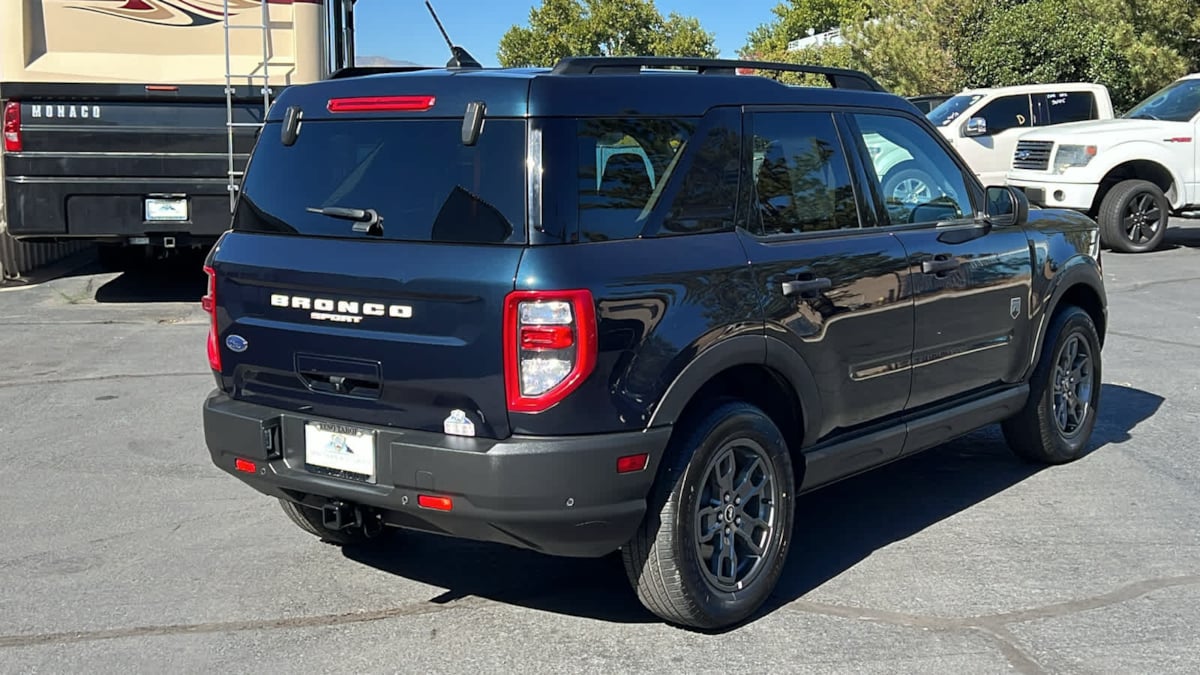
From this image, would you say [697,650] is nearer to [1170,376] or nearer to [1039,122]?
[1170,376]

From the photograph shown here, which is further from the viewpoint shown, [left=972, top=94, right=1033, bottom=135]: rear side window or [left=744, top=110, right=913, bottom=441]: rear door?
[left=972, top=94, right=1033, bottom=135]: rear side window

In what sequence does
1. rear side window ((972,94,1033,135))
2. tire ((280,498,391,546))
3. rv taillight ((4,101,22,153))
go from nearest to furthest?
tire ((280,498,391,546)), rv taillight ((4,101,22,153)), rear side window ((972,94,1033,135))

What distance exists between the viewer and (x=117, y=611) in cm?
466

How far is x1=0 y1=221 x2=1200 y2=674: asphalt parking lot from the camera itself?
428 cm

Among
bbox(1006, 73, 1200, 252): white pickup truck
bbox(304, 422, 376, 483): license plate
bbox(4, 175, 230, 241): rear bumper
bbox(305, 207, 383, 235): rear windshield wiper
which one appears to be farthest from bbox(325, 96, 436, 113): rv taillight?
bbox(1006, 73, 1200, 252): white pickup truck

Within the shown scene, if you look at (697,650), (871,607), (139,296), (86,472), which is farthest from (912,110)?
(139,296)

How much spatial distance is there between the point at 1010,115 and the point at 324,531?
49.5 ft

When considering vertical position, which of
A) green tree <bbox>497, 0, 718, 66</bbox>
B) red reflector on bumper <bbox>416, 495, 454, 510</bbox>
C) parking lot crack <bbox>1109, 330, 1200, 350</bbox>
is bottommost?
parking lot crack <bbox>1109, 330, 1200, 350</bbox>

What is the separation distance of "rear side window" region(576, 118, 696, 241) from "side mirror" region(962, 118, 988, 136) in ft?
44.6

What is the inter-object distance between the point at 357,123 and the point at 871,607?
8.17 ft

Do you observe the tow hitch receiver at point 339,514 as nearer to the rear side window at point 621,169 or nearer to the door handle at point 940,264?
the rear side window at point 621,169

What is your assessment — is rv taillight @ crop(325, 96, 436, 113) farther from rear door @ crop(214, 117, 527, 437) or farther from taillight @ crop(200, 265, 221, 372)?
taillight @ crop(200, 265, 221, 372)

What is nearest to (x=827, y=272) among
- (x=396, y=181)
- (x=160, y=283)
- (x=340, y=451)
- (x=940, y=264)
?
(x=940, y=264)

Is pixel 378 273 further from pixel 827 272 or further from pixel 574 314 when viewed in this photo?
pixel 827 272
